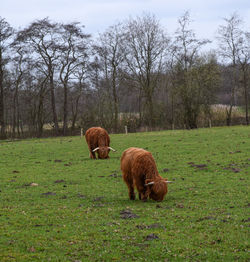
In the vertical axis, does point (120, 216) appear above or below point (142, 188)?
below

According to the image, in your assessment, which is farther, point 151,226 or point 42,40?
point 42,40

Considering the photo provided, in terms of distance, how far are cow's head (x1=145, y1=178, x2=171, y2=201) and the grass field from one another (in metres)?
0.28

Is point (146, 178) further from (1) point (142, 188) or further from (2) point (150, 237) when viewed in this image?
(2) point (150, 237)

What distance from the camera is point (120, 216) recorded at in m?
9.49

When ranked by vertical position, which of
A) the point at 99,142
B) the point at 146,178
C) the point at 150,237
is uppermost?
the point at 99,142

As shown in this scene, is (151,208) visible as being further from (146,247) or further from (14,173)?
(14,173)

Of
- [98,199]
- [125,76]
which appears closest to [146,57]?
[125,76]

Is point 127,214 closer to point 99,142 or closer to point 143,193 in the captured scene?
point 143,193

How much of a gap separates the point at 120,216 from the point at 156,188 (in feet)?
5.96

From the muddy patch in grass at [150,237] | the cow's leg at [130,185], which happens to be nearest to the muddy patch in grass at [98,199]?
the cow's leg at [130,185]

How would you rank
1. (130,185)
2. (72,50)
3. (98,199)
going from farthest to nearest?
(72,50) → (98,199) → (130,185)

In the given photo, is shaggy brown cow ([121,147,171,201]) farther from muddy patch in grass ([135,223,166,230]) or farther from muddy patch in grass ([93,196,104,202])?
muddy patch in grass ([135,223,166,230])

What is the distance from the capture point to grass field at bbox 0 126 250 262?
22.6 feet

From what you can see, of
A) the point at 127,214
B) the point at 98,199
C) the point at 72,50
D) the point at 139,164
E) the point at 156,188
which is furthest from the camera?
the point at 72,50
